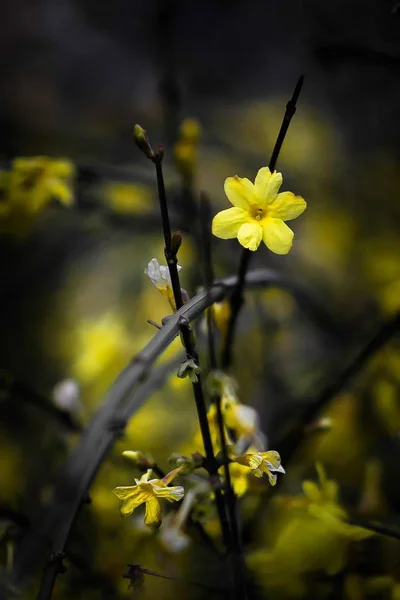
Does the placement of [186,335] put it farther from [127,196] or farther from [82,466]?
[127,196]

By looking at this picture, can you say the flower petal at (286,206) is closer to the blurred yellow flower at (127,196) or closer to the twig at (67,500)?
the twig at (67,500)

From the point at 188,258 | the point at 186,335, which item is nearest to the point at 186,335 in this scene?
the point at 186,335

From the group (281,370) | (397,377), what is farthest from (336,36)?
(397,377)

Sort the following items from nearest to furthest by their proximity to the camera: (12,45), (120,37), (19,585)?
1. (19,585)
2. (12,45)
3. (120,37)

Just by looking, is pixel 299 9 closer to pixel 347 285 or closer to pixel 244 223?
pixel 347 285

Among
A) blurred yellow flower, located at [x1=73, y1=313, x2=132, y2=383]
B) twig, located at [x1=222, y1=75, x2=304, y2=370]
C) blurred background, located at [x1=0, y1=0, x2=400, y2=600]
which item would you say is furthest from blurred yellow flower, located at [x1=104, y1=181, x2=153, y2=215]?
twig, located at [x1=222, y1=75, x2=304, y2=370]

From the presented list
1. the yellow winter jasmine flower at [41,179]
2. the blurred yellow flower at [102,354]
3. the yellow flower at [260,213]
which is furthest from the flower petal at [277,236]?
the blurred yellow flower at [102,354]

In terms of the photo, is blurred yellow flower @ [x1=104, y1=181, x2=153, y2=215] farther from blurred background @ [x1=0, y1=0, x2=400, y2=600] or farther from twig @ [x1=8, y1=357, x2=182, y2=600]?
twig @ [x1=8, y1=357, x2=182, y2=600]
